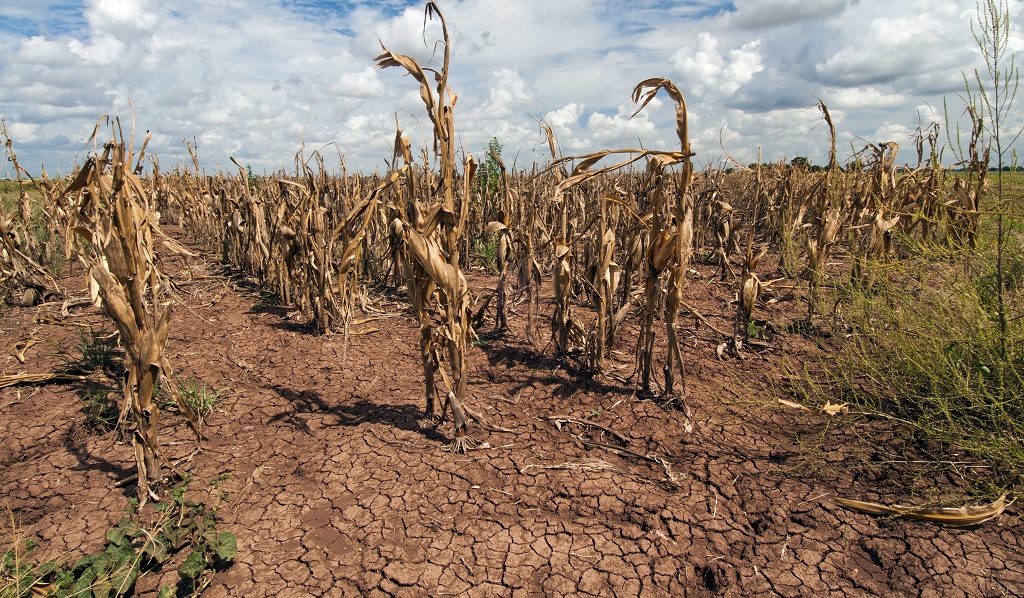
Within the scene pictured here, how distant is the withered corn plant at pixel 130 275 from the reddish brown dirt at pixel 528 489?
1.31ft

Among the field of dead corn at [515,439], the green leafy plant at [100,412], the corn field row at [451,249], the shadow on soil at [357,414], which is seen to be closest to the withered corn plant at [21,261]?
the corn field row at [451,249]

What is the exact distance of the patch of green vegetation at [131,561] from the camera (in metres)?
1.92

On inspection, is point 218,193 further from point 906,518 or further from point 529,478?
point 906,518

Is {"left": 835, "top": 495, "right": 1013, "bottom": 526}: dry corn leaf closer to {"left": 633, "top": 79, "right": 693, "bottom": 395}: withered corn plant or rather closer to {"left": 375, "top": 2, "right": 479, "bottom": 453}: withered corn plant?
{"left": 633, "top": 79, "right": 693, "bottom": 395}: withered corn plant

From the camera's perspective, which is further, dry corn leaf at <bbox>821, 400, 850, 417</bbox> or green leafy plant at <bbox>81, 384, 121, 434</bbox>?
green leafy plant at <bbox>81, 384, 121, 434</bbox>

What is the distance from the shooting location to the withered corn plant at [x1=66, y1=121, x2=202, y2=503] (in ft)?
6.83

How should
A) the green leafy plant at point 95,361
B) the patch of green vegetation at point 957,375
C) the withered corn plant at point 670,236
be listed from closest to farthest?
the patch of green vegetation at point 957,375, the withered corn plant at point 670,236, the green leafy plant at point 95,361

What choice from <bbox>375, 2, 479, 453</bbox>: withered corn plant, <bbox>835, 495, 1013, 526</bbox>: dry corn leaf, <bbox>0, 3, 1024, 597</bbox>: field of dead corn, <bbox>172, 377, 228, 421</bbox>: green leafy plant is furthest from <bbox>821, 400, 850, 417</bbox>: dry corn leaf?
<bbox>172, 377, 228, 421</bbox>: green leafy plant

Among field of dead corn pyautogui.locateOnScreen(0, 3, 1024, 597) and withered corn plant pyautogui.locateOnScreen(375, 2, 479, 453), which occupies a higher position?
withered corn plant pyautogui.locateOnScreen(375, 2, 479, 453)

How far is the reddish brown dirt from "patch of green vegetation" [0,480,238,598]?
74 mm

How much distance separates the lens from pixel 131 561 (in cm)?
201

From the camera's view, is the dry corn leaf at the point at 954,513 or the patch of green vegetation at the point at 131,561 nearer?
the patch of green vegetation at the point at 131,561

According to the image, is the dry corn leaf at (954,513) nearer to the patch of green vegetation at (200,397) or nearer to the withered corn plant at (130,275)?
the withered corn plant at (130,275)

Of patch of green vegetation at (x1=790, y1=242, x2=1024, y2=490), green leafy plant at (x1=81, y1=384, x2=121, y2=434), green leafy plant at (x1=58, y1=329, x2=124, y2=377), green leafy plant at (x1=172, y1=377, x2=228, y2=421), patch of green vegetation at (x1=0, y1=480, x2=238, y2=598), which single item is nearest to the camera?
patch of green vegetation at (x1=0, y1=480, x2=238, y2=598)
